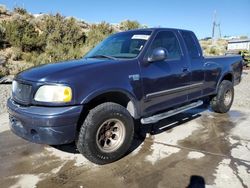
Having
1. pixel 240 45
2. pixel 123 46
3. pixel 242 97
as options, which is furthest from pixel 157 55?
pixel 240 45

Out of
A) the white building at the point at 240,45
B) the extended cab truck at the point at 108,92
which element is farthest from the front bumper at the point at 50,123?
the white building at the point at 240,45

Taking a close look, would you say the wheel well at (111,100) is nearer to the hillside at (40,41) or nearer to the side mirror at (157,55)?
the side mirror at (157,55)

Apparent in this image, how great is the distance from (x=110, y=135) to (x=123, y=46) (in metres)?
1.67

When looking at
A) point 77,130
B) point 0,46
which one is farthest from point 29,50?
point 77,130

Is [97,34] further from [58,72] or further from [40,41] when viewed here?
[58,72]

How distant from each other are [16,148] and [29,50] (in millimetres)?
13429

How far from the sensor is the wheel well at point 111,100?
12.3ft

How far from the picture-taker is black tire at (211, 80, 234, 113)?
645cm

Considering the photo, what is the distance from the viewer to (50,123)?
335cm

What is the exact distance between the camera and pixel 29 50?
55.5 ft

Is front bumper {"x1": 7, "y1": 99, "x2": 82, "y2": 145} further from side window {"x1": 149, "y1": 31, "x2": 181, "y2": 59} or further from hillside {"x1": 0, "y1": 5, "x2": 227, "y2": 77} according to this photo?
hillside {"x1": 0, "y1": 5, "x2": 227, "y2": 77}

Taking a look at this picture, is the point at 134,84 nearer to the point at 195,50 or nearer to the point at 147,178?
the point at 147,178

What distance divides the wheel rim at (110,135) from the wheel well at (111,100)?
0.95 ft

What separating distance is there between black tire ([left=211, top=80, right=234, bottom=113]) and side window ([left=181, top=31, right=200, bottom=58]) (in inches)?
53.0
